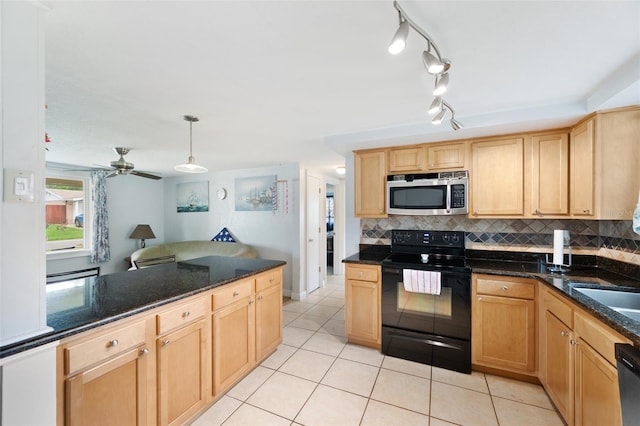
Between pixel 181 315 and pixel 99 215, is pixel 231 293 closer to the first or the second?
pixel 181 315

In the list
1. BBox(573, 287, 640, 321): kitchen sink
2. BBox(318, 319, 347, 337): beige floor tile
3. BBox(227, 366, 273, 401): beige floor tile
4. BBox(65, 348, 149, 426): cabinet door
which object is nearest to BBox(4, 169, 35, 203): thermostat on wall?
BBox(65, 348, 149, 426): cabinet door

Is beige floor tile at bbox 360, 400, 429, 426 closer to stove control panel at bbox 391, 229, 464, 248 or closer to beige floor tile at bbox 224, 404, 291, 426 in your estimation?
beige floor tile at bbox 224, 404, 291, 426

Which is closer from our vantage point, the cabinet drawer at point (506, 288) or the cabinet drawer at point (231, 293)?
the cabinet drawer at point (231, 293)

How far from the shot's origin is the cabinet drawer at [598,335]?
123cm

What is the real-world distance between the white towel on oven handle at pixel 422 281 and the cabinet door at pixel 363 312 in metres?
0.34

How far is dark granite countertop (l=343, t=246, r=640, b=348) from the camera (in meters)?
1.26

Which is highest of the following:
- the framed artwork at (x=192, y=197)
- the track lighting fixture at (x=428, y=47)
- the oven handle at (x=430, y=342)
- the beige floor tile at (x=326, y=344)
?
the track lighting fixture at (x=428, y=47)

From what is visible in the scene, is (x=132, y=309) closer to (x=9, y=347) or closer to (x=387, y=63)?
(x=9, y=347)

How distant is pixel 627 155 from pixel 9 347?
11.6ft

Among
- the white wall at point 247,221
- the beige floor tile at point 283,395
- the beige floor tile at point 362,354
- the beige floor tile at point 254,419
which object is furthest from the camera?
the white wall at point 247,221

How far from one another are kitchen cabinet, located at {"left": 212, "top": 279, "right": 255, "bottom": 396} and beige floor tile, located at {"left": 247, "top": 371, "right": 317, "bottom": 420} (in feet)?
0.75

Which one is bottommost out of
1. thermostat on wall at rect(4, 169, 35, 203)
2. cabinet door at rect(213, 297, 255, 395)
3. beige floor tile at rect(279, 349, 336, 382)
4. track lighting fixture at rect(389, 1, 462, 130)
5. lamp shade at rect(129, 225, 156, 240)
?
beige floor tile at rect(279, 349, 336, 382)

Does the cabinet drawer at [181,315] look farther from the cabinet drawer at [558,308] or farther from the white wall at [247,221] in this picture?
the white wall at [247,221]

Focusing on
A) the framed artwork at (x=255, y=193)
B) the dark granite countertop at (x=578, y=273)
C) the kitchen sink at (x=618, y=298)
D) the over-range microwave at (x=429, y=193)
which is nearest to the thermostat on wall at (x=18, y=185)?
the dark granite countertop at (x=578, y=273)
